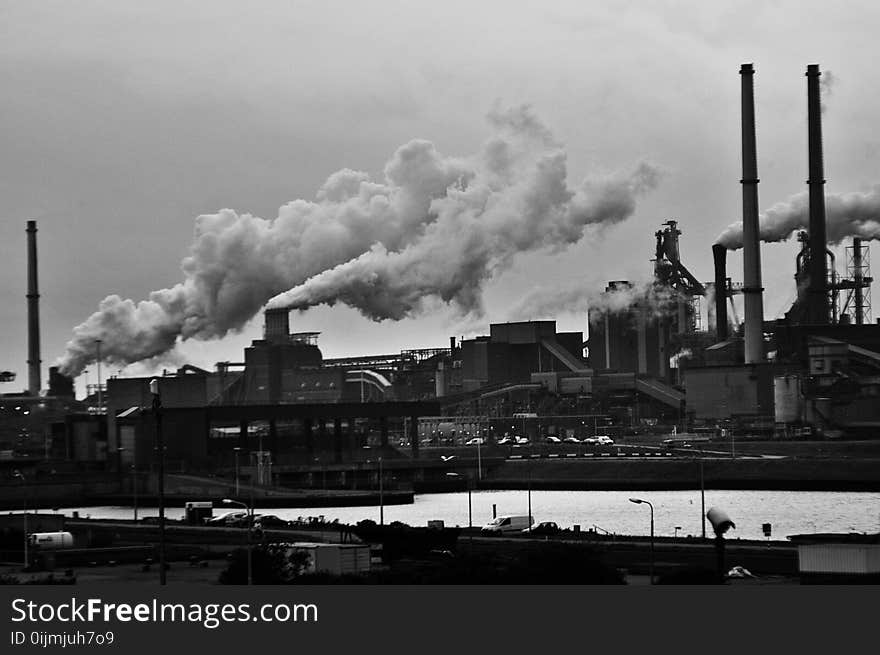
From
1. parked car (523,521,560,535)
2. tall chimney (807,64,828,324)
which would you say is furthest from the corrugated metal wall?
tall chimney (807,64,828,324)

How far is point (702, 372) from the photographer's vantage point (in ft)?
504

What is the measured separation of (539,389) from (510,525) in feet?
354

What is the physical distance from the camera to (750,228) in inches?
5379

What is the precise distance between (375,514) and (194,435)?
31091 mm

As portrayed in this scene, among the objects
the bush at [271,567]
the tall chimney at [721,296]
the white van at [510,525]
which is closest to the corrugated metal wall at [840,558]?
the bush at [271,567]

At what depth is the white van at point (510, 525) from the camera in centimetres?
7306

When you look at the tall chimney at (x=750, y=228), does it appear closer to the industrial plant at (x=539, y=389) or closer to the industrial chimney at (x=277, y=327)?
the industrial plant at (x=539, y=389)

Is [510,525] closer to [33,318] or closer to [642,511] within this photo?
[642,511]

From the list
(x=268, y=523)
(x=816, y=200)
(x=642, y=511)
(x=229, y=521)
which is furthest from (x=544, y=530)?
(x=816, y=200)

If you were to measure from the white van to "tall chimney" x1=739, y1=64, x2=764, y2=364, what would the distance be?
65.0 meters

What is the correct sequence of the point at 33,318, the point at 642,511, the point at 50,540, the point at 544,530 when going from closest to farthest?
the point at 50,540 → the point at 544,530 → the point at 642,511 → the point at 33,318

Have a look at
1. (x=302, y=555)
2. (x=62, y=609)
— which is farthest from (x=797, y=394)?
(x=62, y=609)

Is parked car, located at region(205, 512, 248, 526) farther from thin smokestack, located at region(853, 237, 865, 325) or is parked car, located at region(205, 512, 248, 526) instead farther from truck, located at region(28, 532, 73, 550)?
thin smokestack, located at region(853, 237, 865, 325)

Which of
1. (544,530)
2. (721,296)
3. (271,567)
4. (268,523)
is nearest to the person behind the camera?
(271,567)
